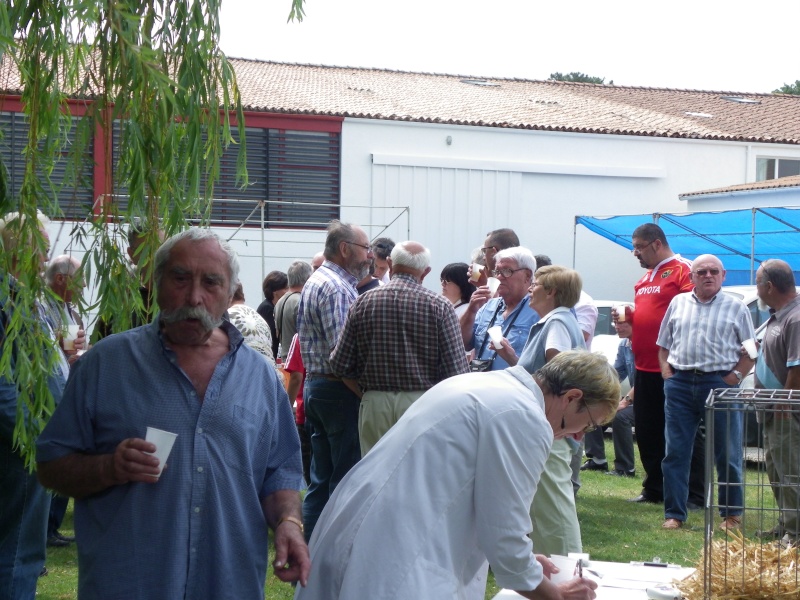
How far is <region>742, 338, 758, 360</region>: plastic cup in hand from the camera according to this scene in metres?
7.34

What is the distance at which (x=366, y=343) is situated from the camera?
18.8 feet

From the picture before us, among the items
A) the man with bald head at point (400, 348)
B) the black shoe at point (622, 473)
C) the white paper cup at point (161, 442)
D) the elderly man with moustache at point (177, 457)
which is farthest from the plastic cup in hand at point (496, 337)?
the black shoe at point (622, 473)

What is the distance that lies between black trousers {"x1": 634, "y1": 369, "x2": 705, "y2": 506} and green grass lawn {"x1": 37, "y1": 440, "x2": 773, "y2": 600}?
0.31 metres

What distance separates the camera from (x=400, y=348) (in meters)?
5.64

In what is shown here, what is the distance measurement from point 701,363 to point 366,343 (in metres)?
2.93

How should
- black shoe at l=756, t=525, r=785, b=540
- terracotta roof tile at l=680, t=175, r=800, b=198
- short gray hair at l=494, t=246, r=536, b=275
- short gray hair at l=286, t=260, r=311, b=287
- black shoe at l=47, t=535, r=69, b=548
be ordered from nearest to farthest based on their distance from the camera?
black shoe at l=756, t=525, r=785, b=540 → short gray hair at l=494, t=246, r=536, b=275 → black shoe at l=47, t=535, r=69, b=548 → short gray hair at l=286, t=260, r=311, b=287 → terracotta roof tile at l=680, t=175, r=800, b=198

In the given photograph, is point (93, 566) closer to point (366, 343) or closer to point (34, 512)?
point (34, 512)

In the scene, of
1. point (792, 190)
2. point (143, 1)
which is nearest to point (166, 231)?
point (143, 1)

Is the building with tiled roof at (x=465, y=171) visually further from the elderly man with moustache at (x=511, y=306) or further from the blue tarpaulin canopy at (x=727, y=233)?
the elderly man with moustache at (x=511, y=306)

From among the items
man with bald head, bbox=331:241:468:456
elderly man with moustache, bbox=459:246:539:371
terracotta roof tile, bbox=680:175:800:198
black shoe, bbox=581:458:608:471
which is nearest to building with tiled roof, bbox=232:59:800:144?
terracotta roof tile, bbox=680:175:800:198

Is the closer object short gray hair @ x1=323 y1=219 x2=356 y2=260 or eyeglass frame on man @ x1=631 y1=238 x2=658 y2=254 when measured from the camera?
short gray hair @ x1=323 y1=219 x2=356 y2=260

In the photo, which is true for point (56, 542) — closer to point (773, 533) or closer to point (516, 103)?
point (773, 533)

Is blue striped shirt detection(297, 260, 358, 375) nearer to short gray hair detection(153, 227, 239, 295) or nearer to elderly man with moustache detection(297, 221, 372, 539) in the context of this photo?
elderly man with moustache detection(297, 221, 372, 539)

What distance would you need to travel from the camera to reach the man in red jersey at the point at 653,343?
785 centimetres
